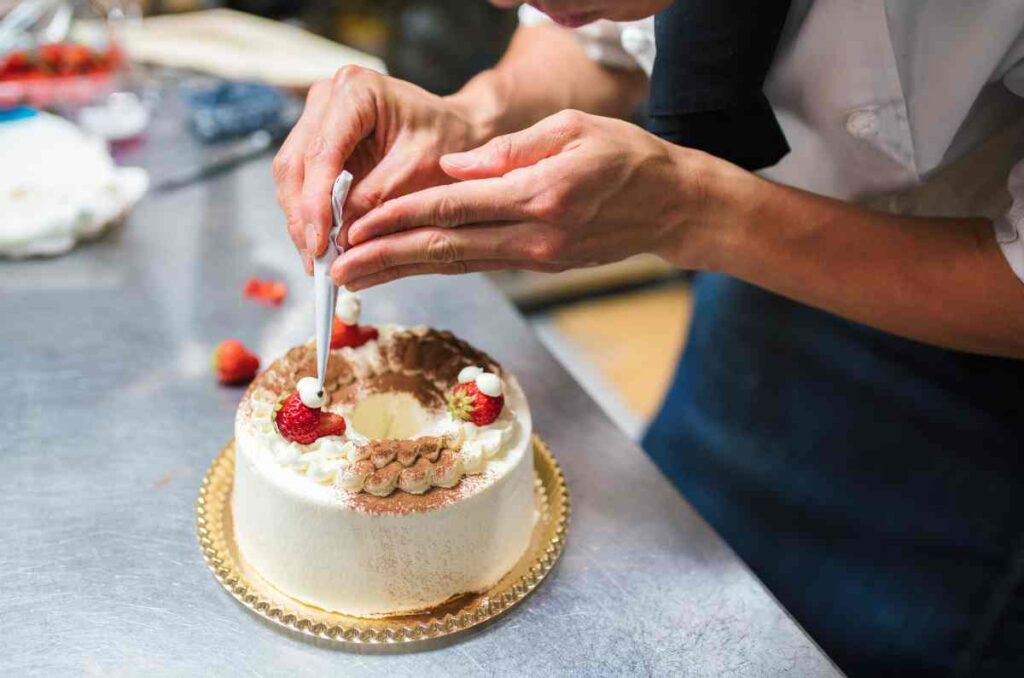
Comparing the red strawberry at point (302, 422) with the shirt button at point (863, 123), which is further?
the shirt button at point (863, 123)

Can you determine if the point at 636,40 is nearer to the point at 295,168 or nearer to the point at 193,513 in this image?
the point at 295,168

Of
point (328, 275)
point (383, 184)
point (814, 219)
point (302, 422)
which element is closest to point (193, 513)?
point (302, 422)

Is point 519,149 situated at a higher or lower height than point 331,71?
higher

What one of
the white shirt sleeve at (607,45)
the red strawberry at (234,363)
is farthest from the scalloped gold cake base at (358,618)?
the white shirt sleeve at (607,45)

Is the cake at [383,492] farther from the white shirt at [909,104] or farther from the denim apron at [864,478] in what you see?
the denim apron at [864,478]

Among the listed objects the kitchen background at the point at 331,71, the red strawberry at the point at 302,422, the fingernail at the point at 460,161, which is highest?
the fingernail at the point at 460,161

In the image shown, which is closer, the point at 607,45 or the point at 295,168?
the point at 295,168

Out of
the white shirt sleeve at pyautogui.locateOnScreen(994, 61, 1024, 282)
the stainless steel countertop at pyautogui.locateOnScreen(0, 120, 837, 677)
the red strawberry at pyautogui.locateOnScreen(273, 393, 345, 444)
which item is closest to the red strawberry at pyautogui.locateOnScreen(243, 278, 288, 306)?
the stainless steel countertop at pyautogui.locateOnScreen(0, 120, 837, 677)

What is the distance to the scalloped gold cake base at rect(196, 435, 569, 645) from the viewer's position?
1221mm

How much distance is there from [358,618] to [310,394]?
0.99ft

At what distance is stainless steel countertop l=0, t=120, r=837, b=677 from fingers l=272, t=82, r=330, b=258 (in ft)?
Answer: 1.36

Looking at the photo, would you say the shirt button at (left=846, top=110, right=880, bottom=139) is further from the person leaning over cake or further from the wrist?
the wrist

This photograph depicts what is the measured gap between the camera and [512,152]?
1.24m

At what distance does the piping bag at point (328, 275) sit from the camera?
4.18 ft
